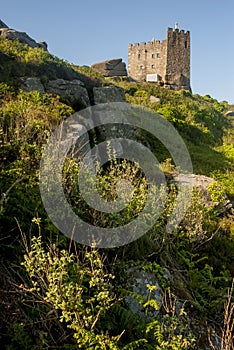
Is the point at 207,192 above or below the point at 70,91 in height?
below

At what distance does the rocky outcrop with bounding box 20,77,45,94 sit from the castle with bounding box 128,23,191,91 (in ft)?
107

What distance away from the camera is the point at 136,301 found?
12.5ft

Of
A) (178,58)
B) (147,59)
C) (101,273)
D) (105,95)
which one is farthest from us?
(147,59)

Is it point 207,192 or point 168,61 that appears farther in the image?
point 168,61

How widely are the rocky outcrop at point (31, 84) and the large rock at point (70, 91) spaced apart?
40 cm

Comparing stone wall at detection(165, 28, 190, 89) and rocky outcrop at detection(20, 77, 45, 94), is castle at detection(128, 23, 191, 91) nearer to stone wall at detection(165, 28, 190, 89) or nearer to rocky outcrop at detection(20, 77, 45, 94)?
stone wall at detection(165, 28, 190, 89)

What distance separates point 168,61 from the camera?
4319 cm

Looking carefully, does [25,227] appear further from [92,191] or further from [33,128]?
[33,128]

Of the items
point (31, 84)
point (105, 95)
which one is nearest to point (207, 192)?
point (105, 95)

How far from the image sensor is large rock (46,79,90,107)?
11328 millimetres

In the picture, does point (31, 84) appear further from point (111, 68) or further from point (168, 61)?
point (168, 61)

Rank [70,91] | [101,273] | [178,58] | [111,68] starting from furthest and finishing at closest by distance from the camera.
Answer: [178,58] → [111,68] → [70,91] → [101,273]

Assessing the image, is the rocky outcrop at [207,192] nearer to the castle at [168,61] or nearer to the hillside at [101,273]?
the hillside at [101,273]

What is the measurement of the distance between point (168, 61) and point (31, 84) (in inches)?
1394
